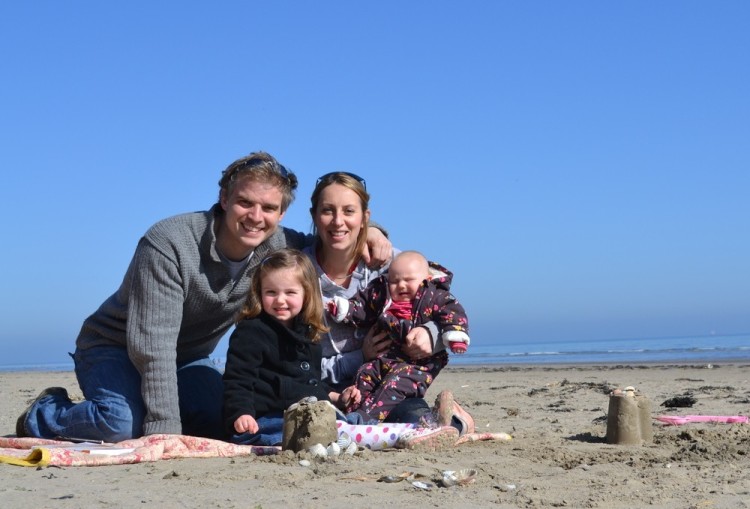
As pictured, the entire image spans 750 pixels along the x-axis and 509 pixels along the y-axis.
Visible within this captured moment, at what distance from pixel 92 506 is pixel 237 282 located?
6.87 ft

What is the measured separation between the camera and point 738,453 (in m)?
4.56

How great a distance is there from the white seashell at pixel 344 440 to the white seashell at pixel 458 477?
848 mm

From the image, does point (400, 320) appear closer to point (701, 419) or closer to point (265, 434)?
point (265, 434)

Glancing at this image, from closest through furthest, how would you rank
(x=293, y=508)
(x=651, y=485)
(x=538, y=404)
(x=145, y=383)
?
(x=293, y=508) → (x=651, y=485) → (x=145, y=383) → (x=538, y=404)

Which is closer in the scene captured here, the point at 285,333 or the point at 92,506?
the point at 92,506

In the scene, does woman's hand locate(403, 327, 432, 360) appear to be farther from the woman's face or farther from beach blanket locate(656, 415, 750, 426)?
beach blanket locate(656, 415, 750, 426)

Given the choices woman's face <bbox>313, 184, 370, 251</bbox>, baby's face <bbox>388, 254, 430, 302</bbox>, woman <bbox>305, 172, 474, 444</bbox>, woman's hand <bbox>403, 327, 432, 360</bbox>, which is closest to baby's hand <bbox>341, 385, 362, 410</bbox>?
woman <bbox>305, 172, 474, 444</bbox>

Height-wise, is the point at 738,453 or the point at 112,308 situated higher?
the point at 112,308

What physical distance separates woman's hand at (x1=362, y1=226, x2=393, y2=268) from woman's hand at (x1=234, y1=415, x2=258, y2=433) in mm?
1414

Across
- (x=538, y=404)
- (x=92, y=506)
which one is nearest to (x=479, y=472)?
(x=92, y=506)

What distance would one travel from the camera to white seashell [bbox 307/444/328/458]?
440 centimetres

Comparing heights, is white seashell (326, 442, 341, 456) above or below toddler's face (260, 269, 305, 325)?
below

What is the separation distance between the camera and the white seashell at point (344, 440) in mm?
4641

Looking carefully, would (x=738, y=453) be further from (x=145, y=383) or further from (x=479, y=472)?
(x=145, y=383)
